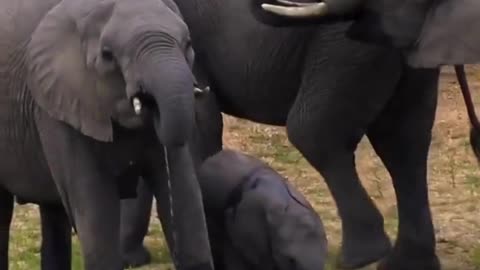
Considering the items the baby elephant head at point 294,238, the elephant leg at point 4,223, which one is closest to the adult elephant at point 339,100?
the baby elephant head at point 294,238

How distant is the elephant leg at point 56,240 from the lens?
15.1ft

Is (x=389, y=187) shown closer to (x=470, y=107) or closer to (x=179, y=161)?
(x=470, y=107)

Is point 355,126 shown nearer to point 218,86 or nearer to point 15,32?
point 218,86

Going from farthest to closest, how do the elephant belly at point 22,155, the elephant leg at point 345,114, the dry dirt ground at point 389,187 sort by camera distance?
the dry dirt ground at point 389,187 → the elephant leg at point 345,114 → the elephant belly at point 22,155

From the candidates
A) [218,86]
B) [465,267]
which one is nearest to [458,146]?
[465,267]

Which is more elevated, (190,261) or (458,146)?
(190,261)

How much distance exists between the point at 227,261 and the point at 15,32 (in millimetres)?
857

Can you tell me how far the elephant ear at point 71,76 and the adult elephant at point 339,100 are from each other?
0.85 metres

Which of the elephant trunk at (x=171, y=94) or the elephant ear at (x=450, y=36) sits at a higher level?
the elephant trunk at (x=171, y=94)

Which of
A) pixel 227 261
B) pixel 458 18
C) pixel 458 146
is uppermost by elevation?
pixel 458 18

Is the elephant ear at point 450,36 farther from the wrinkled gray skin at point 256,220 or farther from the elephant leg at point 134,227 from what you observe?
the elephant leg at point 134,227

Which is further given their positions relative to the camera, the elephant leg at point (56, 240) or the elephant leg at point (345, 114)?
the elephant leg at point (345, 114)

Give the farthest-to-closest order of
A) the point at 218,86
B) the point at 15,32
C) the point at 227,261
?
the point at 218,86, the point at 227,261, the point at 15,32

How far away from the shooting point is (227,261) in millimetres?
4590
